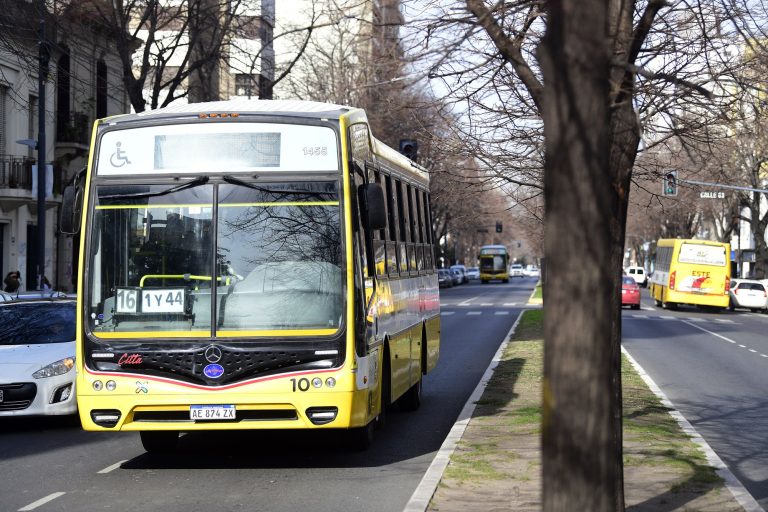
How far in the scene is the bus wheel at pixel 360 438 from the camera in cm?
1130

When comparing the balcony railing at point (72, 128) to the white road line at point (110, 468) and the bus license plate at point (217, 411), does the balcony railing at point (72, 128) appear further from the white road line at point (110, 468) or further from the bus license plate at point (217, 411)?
the bus license plate at point (217, 411)

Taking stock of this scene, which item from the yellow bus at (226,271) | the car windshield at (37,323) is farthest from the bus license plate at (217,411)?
the car windshield at (37,323)

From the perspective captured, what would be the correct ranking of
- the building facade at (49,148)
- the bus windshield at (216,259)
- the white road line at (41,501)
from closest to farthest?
the white road line at (41,501)
the bus windshield at (216,259)
the building facade at (49,148)

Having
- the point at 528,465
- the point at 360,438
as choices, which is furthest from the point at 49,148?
the point at 528,465

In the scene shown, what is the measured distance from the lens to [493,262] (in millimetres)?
111500

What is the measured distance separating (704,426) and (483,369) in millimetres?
7796

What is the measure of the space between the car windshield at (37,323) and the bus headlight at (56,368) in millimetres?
764

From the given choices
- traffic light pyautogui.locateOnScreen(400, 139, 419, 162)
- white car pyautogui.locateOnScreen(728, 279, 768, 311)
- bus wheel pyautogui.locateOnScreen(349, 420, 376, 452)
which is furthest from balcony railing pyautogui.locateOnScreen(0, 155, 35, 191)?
white car pyautogui.locateOnScreen(728, 279, 768, 311)

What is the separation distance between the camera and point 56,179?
3844 centimetres

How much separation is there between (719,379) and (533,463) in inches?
425

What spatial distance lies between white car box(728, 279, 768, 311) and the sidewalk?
3999 cm

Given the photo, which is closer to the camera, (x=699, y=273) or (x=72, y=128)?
(x=72, y=128)

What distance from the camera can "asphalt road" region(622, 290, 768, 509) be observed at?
11.8 m

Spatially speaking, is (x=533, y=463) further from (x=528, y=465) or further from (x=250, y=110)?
(x=250, y=110)
